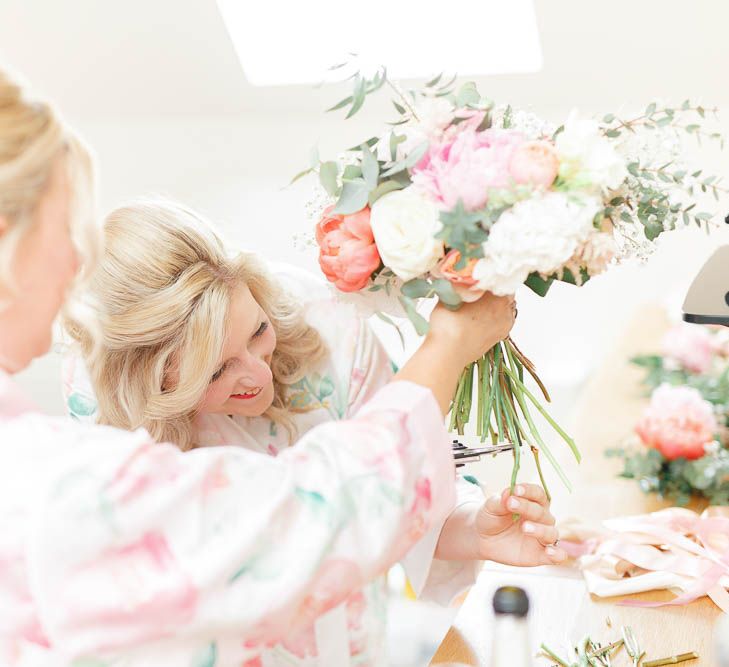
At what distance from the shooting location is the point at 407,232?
0.97 metres

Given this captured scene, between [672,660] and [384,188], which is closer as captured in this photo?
[384,188]

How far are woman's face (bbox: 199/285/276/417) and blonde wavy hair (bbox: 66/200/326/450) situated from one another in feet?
0.08

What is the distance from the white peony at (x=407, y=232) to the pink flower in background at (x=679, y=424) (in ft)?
3.41

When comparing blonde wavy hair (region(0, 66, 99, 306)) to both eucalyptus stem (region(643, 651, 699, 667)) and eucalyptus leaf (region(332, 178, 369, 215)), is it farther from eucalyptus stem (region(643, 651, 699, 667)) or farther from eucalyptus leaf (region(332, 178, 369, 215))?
eucalyptus stem (region(643, 651, 699, 667))

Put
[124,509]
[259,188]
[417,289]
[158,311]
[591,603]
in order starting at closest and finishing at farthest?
[124,509] → [417,289] → [158,311] → [591,603] → [259,188]

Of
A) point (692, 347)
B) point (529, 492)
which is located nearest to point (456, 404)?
point (529, 492)

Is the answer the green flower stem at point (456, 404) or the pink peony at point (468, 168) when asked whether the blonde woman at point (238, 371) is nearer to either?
the green flower stem at point (456, 404)

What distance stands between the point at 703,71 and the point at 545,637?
1882 millimetres

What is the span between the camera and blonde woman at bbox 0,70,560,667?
0.70 m

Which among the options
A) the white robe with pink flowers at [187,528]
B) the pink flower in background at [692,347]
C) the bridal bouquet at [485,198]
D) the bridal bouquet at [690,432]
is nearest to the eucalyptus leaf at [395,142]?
the bridal bouquet at [485,198]

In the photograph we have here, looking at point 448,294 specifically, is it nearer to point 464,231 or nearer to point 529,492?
point 464,231

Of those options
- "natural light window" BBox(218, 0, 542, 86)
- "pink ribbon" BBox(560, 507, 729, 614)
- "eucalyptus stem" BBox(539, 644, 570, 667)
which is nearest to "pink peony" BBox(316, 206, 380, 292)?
"eucalyptus stem" BBox(539, 644, 570, 667)

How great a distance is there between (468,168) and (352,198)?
15cm

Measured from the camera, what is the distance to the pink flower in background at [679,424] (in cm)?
183
